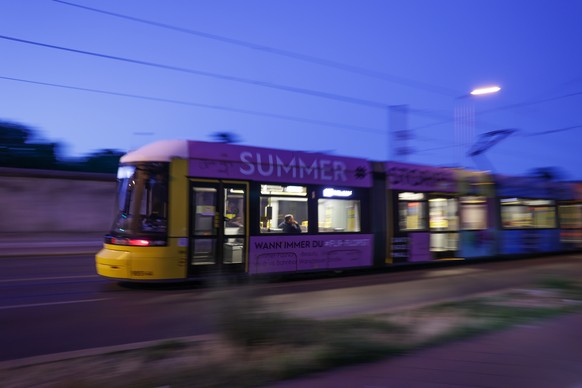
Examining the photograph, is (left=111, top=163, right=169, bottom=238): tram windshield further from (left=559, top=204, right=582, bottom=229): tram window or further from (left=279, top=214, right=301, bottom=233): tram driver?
(left=559, top=204, right=582, bottom=229): tram window

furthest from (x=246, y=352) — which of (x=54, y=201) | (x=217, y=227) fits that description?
(x=54, y=201)

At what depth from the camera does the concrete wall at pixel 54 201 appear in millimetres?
25391

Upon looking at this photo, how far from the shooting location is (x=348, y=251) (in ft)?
39.3

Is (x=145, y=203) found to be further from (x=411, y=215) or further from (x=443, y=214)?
(x=443, y=214)

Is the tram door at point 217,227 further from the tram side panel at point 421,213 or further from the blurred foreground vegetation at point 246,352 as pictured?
the tram side panel at point 421,213

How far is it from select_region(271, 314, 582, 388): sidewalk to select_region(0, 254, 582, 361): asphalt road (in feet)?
4.77

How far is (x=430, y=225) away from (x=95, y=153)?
28.3m

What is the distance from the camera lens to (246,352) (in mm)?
4746

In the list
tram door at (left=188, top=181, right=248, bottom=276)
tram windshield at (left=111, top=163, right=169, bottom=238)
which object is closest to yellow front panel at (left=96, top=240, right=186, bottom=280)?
tram windshield at (left=111, top=163, right=169, bottom=238)

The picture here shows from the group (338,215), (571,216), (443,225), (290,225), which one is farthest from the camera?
(571,216)

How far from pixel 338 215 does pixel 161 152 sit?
15.9ft

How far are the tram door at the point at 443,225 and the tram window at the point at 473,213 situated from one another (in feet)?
1.39

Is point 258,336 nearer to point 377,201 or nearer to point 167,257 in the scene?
point 167,257

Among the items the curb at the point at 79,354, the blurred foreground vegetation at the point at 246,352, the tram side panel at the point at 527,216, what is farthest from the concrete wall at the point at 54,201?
the blurred foreground vegetation at the point at 246,352
